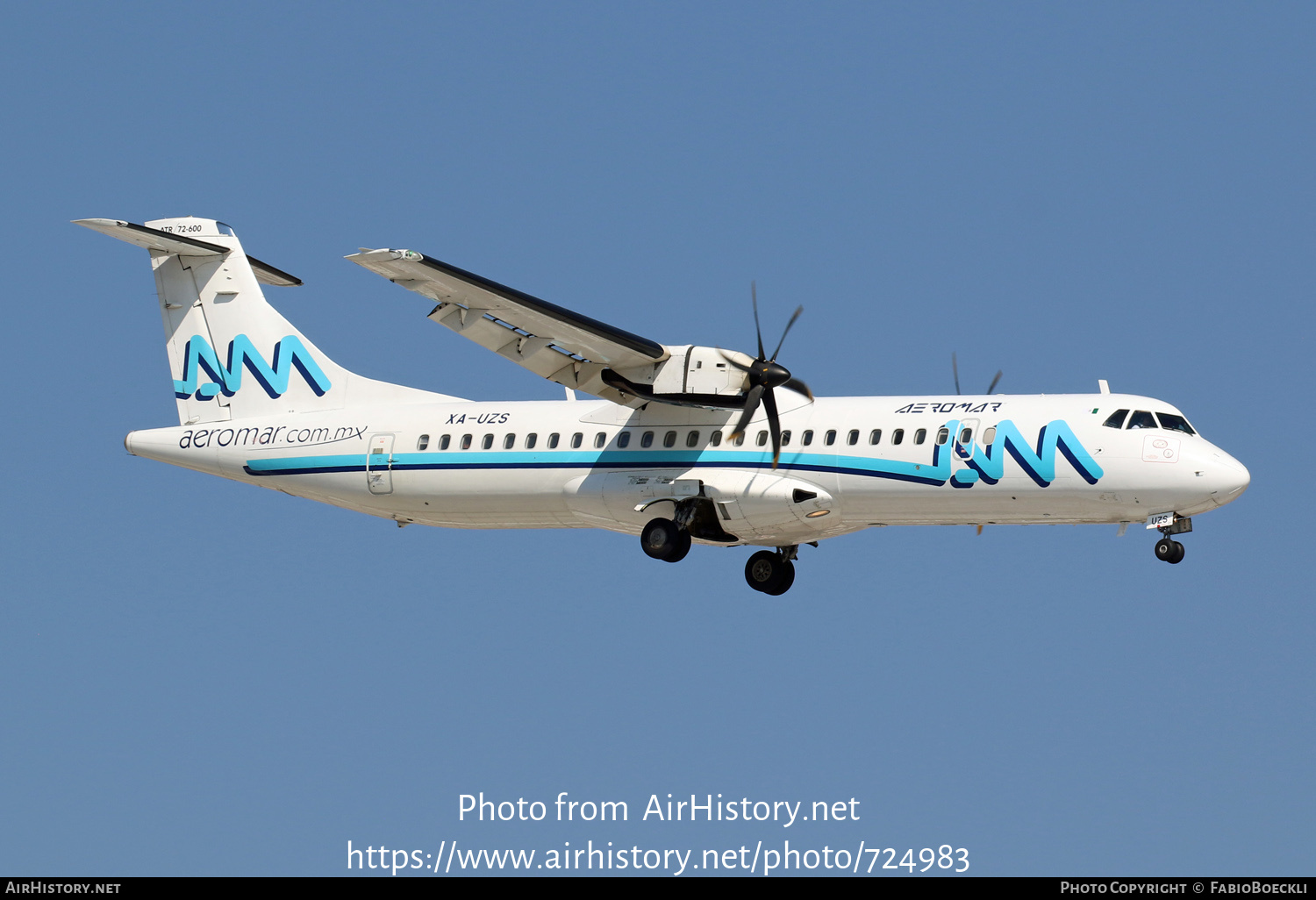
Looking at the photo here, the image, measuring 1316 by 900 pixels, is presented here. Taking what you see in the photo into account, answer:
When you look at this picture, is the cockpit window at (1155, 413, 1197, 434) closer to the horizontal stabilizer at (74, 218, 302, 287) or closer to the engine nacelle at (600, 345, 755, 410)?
the engine nacelle at (600, 345, 755, 410)

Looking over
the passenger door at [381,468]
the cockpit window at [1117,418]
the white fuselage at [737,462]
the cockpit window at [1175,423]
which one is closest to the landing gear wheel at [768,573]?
the white fuselage at [737,462]

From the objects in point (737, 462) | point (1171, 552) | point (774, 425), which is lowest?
point (1171, 552)

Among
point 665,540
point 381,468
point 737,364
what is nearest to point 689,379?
point 737,364

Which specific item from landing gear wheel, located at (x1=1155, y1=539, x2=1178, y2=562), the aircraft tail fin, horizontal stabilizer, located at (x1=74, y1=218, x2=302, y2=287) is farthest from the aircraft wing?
landing gear wheel, located at (x1=1155, y1=539, x2=1178, y2=562)

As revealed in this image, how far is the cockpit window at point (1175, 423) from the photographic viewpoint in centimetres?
2247

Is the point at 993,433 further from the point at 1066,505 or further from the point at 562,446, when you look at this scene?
the point at 562,446

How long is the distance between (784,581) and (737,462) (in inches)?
110

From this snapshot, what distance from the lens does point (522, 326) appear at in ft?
78.7

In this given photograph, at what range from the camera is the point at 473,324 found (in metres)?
24.0

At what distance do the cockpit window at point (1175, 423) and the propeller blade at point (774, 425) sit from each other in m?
5.11

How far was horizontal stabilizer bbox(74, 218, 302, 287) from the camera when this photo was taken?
82.4 ft

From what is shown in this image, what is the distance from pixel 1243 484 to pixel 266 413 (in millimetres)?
14508

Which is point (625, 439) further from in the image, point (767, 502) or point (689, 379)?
point (767, 502)

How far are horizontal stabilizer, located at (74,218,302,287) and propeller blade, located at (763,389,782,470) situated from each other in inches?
370
